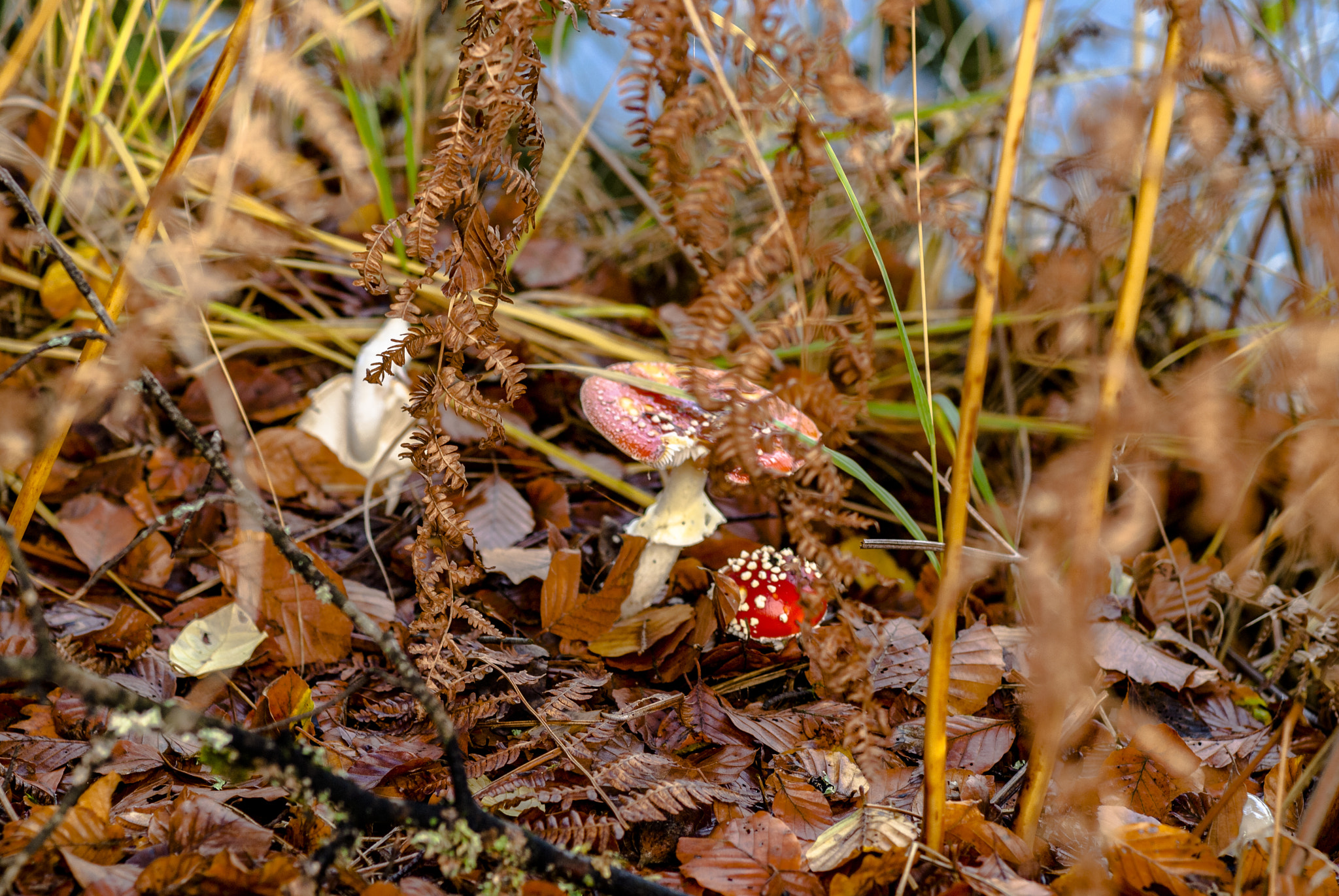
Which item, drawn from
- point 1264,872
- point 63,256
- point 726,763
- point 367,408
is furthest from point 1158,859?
point 367,408

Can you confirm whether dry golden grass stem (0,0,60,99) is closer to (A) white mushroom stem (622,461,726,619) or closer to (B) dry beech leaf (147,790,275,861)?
(B) dry beech leaf (147,790,275,861)

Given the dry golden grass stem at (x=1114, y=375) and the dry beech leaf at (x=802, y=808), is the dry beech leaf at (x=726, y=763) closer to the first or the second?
the dry beech leaf at (x=802, y=808)

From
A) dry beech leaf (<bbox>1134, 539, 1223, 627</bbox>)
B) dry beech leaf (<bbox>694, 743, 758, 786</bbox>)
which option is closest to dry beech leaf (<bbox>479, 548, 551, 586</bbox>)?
dry beech leaf (<bbox>694, 743, 758, 786</bbox>)

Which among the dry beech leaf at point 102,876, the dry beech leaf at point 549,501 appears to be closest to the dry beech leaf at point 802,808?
the dry beech leaf at point 102,876

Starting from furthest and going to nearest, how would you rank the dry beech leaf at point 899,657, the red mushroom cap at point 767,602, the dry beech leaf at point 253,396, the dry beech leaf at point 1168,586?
the dry beech leaf at point 253,396
the dry beech leaf at point 1168,586
the red mushroom cap at point 767,602
the dry beech leaf at point 899,657

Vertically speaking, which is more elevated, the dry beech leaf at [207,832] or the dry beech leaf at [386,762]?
the dry beech leaf at [207,832]

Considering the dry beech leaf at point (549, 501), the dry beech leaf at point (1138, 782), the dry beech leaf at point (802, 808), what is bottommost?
the dry beech leaf at point (549, 501)
